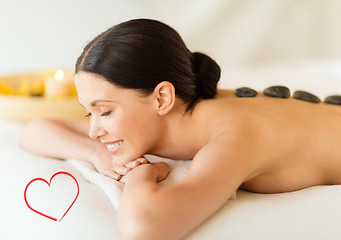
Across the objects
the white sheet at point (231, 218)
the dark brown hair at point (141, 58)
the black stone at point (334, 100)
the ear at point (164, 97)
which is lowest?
the white sheet at point (231, 218)

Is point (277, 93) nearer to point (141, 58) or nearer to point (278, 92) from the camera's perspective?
point (278, 92)

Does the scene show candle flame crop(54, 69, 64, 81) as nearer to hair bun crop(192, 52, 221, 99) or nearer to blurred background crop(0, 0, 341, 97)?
blurred background crop(0, 0, 341, 97)

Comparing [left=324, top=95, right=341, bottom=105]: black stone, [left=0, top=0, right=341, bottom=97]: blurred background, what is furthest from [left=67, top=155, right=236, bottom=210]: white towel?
[left=0, top=0, right=341, bottom=97]: blurred background

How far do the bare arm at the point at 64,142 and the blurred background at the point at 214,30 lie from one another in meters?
0.96

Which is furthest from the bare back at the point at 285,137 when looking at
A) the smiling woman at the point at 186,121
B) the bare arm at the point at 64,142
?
the bare arm at the point at 64,142

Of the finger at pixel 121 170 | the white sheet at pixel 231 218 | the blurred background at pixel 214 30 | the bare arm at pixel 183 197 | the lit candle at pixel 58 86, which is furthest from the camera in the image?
the blurred background at pixel 214 30

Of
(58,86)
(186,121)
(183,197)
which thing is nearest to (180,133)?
(186,121)

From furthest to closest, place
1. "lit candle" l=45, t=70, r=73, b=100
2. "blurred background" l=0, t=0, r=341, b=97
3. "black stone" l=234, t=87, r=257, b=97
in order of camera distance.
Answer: "blurred background" l=0, t=0, r=341, b=97, "lit candle" l=45, t=70, r=73, b=100, "black stone" l=234, t=87, r=257, b=97

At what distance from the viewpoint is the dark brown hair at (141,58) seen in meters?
1.07

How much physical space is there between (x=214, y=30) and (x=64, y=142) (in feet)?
5.32

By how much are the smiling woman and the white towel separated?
2 cm

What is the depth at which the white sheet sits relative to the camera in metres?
0.91

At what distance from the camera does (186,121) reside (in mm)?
1191

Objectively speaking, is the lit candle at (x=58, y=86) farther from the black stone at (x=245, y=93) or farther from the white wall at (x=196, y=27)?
the black stone at (x=245, y=93)
